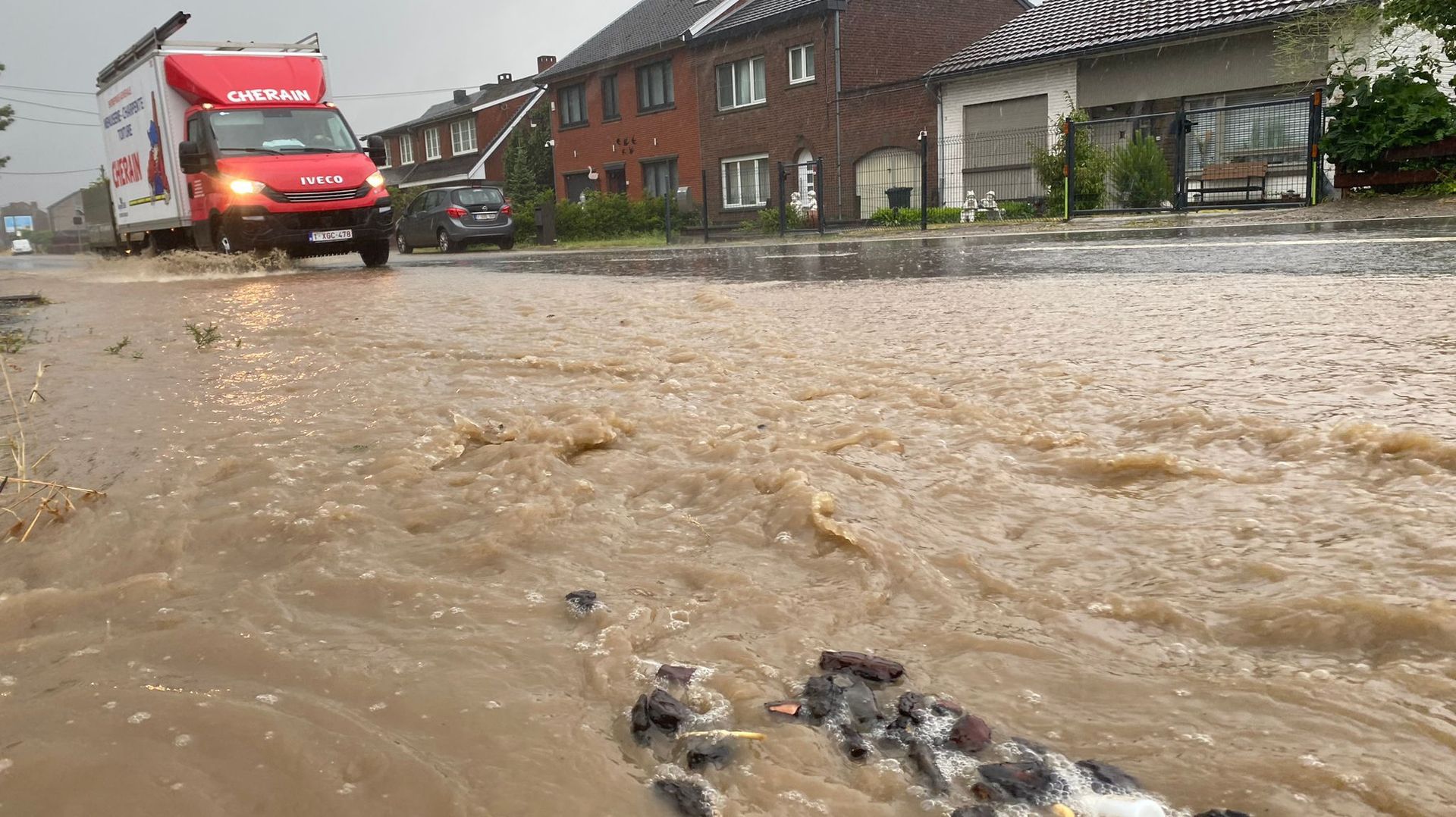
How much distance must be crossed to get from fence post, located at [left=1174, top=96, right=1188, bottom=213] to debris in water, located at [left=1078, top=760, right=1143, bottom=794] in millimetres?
17887

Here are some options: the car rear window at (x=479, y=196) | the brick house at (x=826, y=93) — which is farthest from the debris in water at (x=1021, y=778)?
the car rear window at (x=479, y=196)

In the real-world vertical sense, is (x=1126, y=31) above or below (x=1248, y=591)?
above

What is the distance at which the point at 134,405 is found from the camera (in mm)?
4555

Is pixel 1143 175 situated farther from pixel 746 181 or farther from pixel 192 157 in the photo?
pixel 192 157


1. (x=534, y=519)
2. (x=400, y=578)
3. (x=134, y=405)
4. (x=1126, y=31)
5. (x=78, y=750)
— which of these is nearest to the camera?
(x=78, y=750)

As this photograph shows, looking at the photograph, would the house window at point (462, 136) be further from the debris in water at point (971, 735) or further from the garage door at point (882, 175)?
the debris in water at point (971, 735)

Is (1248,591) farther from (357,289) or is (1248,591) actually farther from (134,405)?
(357,289)

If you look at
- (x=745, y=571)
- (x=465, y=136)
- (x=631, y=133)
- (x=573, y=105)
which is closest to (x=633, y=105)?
(x=631, y=133)

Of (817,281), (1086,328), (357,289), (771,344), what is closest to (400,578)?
(771,344)

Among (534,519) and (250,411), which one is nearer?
(534,519)

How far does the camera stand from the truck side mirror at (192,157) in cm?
1416

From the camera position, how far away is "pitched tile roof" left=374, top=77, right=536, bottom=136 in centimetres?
4331

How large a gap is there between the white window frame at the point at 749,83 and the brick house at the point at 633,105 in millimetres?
880

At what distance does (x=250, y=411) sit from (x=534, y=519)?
6.70ft
